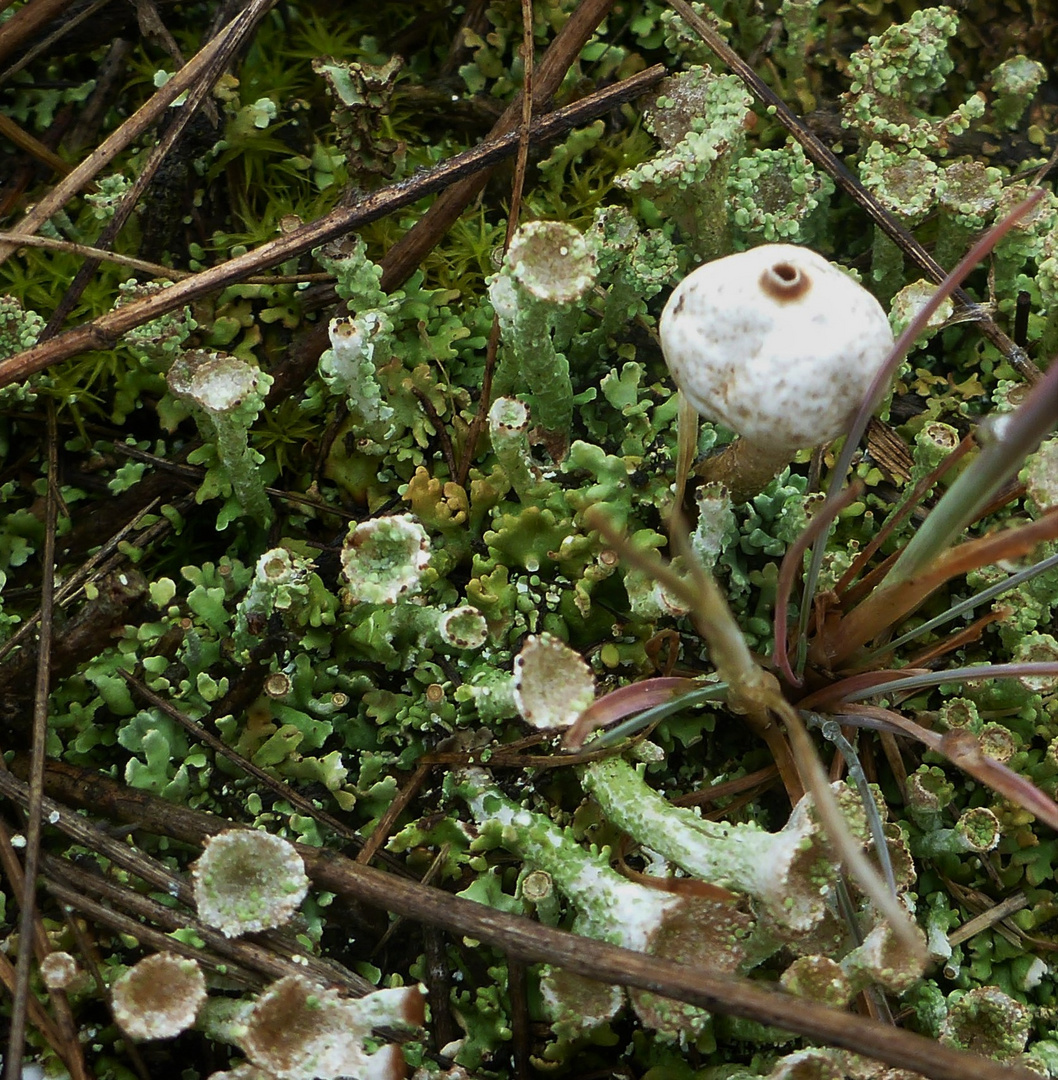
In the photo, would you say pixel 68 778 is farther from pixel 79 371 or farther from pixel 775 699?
pixel 775 699

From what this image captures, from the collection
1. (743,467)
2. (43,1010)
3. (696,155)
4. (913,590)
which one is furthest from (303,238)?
(43,1010)

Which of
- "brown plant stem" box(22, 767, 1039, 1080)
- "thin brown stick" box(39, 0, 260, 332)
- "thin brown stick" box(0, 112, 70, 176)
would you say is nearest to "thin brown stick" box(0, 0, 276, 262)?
"thin brown stick" box(39, 0, 260, 332)

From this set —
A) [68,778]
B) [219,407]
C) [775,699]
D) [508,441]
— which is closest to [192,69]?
[219,407]

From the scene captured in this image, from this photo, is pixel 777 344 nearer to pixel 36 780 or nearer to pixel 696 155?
pixel 696 155

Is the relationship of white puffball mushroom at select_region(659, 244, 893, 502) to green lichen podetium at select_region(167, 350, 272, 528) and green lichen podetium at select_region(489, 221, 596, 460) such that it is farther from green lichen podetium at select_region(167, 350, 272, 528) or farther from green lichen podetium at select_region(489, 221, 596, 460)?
green lichen podetium at select_region(167, 350, 272, 528)

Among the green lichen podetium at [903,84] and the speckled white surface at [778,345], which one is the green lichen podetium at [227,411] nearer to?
the speckled white surface at [778,345]

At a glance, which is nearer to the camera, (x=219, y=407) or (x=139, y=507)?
(x=219, y=407)
